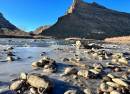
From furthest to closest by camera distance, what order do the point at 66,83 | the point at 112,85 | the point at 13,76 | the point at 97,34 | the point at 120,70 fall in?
the point at 97,34, the point at 120,70, the point at 13,76, the point at 66,83, the point at 112,85

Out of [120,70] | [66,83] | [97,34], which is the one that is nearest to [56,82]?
[66,83]

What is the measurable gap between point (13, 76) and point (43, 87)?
2.66 meters

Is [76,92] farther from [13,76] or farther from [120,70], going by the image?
[120,70]

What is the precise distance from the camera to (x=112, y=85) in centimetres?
970

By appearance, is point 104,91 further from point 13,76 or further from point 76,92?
point 13,76

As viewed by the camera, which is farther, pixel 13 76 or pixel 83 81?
pixel 13 76

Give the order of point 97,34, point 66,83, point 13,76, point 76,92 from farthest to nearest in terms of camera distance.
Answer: point 97,34, point 13,76, point 66,83, point 76,92

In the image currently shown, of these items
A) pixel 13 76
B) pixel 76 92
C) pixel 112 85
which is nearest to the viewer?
pixel 76 92

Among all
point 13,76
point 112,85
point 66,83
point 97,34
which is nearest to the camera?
point 112,85

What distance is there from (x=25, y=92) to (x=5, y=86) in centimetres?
98

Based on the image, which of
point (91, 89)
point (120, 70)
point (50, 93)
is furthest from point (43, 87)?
point (120, 70)

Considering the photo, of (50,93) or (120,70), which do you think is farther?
(120,70)

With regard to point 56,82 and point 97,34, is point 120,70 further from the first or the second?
point 97,34

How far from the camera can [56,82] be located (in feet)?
34.4
